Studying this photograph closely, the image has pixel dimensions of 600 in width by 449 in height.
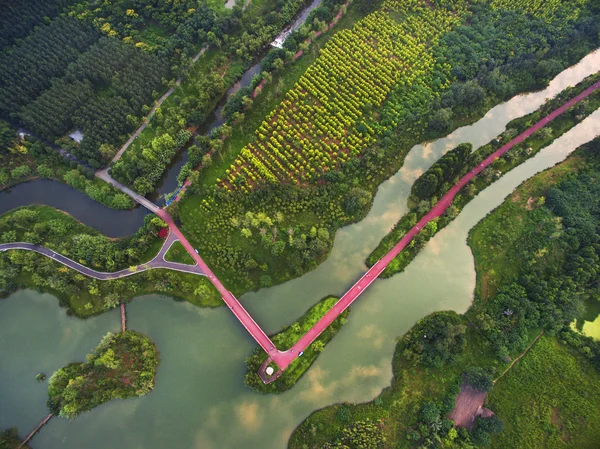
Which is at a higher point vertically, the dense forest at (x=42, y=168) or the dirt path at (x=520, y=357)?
the dirt path at (x=520, y=357)

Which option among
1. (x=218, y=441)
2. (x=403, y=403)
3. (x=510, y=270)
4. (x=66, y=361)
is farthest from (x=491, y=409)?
(x=66, y=361)

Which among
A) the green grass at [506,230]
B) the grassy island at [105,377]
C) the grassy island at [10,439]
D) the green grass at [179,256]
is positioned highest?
the green grass at [506,230]

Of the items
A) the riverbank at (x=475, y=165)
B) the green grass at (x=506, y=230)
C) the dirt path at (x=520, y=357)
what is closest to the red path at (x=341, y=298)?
the riverbank at (x=475, y=165)

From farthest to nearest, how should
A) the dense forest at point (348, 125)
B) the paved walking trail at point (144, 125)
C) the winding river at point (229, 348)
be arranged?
the paved walking trail at point (144, 125)
the dense forest at point (348, 125)
the winding river at point (229, 348)

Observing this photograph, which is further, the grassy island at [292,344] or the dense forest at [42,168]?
the dense forest at [42,168]

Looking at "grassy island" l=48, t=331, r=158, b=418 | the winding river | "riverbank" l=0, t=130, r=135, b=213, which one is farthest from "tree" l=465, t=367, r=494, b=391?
"riverbank" l=0, t=130, r=135, b=213

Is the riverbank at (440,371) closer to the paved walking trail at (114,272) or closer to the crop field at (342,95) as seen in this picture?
the paved walking trail at (114,272)
